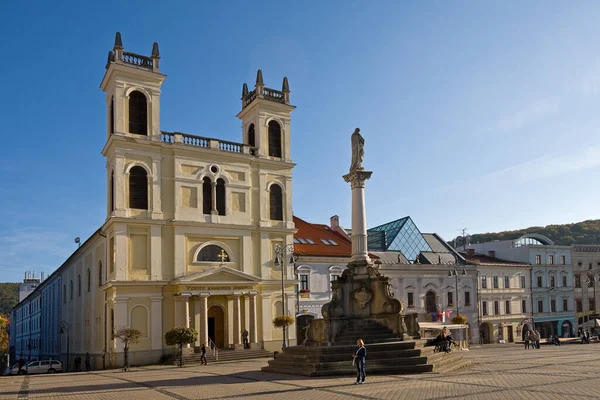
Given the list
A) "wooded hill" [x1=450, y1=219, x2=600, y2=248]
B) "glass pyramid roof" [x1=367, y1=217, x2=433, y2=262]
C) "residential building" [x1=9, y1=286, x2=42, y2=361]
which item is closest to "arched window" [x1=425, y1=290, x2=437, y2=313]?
"glass pyramid roof" [x1=367, y1=217, x2=433, y2=262]

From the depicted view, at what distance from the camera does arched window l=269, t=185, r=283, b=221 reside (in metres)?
44.2

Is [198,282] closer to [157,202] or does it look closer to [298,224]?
[157,202]

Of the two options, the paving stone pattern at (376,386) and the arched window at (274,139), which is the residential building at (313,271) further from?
the paving stone pattern at (376,386)

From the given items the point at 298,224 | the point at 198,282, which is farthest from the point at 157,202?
the point at 298,224

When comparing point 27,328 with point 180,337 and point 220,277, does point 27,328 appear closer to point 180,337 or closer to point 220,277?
point 220,277

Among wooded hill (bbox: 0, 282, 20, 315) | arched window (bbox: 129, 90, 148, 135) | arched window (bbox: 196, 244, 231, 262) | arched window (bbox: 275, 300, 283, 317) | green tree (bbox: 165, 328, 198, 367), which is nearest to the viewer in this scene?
green tree (bbox: 165, 328, 198, 367)

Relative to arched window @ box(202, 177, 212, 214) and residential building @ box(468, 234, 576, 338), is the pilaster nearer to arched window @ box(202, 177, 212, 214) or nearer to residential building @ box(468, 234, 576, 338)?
arched window @ box(202, 177, 212, 214)

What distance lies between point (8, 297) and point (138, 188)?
115674 mm

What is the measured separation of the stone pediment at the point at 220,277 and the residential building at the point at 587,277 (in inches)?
1816

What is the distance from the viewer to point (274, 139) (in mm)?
45344

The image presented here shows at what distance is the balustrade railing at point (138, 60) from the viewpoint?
130ft

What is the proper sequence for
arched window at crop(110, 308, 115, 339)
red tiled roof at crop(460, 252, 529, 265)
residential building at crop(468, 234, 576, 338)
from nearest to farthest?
1. arched window at crop(110, 308, 115, 339)
2. red tiled roof at crop(460, 252, 529, 265)
3. residential building at crop(468, 234, 576, 338)

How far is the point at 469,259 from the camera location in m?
62.4

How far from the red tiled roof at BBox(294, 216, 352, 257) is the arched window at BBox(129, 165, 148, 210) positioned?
13.9 m
